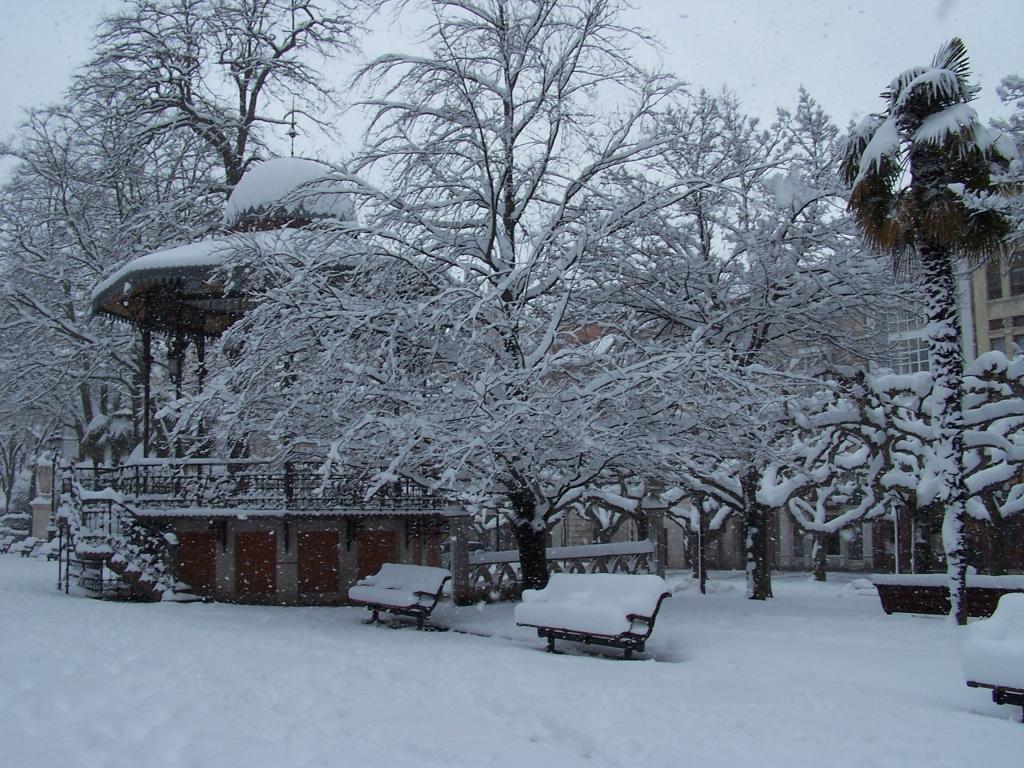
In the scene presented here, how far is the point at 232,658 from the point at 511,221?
928cm

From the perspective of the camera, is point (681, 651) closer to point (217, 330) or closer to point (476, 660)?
point (476, 660)

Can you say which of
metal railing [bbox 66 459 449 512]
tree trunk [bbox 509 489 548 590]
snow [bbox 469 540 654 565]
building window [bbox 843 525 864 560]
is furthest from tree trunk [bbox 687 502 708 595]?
building window [bbox 843 525 864 560]

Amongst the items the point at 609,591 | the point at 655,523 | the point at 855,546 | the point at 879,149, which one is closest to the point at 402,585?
the point at 609,591

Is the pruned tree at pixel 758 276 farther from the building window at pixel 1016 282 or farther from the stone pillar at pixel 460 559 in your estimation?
the building window at pixel 1016 282

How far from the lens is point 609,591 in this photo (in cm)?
1316

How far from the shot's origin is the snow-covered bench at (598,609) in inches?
488

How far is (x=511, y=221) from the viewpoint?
1691 cm

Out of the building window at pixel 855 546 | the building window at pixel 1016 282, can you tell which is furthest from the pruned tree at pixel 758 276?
the building window at pixel 855 546

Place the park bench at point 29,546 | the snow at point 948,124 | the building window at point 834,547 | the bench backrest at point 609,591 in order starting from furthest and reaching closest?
1. the building window at point 834,547
2. the park bench at point 29,546
3. the snow at point 948,124
4. the bench backrest at point 609,591

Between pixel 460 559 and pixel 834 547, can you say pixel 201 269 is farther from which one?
pixel 834 547

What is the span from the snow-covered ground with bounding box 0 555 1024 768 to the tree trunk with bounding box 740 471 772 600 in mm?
4802

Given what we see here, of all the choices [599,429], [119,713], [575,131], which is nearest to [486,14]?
[575,131]

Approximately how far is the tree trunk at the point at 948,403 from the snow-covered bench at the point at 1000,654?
5.28 metres

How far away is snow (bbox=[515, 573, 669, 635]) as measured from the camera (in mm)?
12430
